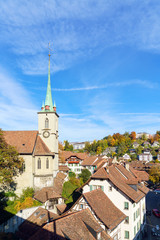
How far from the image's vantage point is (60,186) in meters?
40.4

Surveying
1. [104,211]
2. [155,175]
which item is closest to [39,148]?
[104,211]

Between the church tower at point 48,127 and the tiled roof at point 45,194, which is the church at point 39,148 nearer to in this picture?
the church tower at point 48,127

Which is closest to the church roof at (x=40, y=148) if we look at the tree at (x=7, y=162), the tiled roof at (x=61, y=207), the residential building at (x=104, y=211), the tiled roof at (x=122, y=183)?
the tree at (x=7, y=162)

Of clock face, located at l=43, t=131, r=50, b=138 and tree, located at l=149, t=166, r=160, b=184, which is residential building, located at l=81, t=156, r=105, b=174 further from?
clock face, located at l=43, t=131, r=50, b=138

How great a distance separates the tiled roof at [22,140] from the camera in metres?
37.1

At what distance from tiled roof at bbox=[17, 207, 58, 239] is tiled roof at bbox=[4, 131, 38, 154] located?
11.9 metres

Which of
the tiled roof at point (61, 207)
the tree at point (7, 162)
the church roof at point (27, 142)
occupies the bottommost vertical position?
the tiled roof at point (61, 207)

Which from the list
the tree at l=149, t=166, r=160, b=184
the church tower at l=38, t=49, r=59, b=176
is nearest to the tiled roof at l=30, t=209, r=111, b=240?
the church tower at l=38, t=49, r=59, b=176

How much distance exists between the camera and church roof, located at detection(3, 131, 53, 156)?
37344mm

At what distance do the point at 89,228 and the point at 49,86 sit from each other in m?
35.0

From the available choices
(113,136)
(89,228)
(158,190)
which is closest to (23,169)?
(89,228)

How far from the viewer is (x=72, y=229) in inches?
690

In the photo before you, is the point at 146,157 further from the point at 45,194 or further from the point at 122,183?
the point at 122,183

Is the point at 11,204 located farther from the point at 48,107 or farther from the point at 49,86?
the point at 49,86
